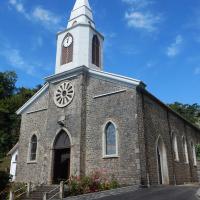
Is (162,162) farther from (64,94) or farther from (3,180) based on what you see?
(3,180)

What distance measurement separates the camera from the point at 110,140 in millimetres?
18828

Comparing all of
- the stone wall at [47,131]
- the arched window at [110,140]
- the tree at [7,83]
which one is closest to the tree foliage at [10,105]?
the tree at [7,83]

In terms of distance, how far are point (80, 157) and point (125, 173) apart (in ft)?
11.5

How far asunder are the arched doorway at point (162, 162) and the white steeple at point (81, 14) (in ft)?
40.6

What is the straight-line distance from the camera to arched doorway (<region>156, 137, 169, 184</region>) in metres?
20.4

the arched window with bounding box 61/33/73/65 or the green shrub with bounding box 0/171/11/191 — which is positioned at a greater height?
the arched window with bounding box 61/33/73/65

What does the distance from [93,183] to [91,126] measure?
4.67 meters

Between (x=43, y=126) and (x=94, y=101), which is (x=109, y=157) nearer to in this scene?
(x=94, y=101)

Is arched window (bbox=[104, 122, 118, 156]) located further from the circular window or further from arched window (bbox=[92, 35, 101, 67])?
arched window (bbox=[92, 35, 101, 67])

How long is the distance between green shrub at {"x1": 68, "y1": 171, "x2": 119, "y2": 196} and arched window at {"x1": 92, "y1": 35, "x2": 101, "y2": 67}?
9839mm

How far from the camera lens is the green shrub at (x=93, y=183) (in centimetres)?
1550

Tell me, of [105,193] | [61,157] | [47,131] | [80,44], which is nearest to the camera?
[105,193]

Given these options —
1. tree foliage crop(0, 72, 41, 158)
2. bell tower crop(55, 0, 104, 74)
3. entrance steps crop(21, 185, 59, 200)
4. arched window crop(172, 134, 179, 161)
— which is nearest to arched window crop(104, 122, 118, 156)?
entrance steps crop(21, 185, 59, 200)

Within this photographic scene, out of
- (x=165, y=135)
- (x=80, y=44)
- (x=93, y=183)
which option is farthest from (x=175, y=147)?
(x=80, y=44)
